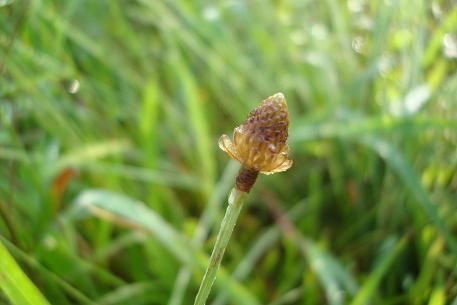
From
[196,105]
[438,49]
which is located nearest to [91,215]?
[196,105]

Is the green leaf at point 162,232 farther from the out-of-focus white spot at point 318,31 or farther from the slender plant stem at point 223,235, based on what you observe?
the out-of-focus white spot at point 318,31

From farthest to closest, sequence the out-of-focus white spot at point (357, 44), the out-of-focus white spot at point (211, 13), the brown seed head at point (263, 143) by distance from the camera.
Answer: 1. the out-of-focus white spot at point (357, 44)
2. the out-of-focus white spot at point (211, 13)
3. the brown seed head at point (263, 143)

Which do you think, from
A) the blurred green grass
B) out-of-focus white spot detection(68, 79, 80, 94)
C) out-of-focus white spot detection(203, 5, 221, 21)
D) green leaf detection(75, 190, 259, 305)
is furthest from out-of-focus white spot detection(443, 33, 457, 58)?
out-of-focus white spot detection(68, 79, 80, 94)

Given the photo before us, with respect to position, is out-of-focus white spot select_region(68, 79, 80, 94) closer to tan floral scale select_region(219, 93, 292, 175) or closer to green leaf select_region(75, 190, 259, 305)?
green leaf select_region(75, 190, 259, 305)

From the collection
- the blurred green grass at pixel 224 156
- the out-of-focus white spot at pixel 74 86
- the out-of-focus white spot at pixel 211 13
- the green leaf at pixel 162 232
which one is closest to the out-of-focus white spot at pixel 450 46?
the blurred green grass at pixel 224 156

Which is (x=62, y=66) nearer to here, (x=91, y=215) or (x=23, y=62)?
(x=23, y=62)

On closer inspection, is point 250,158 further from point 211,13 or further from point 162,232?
point 211,13

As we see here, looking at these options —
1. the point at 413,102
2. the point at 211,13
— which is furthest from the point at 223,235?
the point at 211,13
